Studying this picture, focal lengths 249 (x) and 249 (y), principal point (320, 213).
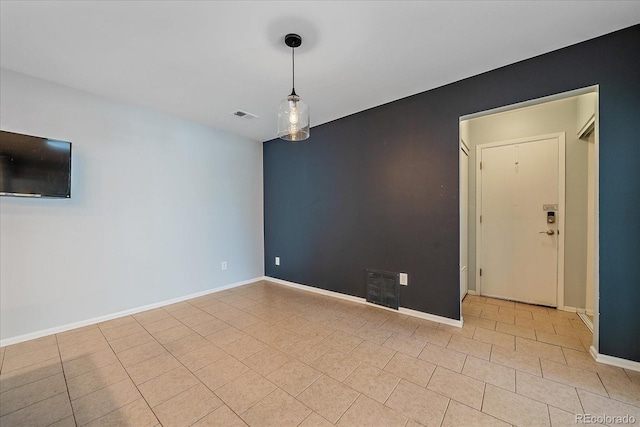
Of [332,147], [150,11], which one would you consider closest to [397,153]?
[332,147]

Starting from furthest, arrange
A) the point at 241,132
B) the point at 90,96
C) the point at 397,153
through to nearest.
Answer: the point at 241,132, the point at 397,153, the point at 90,96

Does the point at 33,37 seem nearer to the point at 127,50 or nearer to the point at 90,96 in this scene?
the point at 127,50

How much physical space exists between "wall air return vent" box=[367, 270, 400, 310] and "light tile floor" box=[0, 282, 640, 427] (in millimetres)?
224

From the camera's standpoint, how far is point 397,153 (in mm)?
3010

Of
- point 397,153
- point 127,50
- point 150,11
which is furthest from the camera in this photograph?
point 397,153

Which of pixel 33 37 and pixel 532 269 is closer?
pixel 33 37

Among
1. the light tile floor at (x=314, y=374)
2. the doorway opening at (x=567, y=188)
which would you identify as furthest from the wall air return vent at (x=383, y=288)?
the doorway opening at (x=567, y=188)

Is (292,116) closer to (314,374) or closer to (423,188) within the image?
(423,188)

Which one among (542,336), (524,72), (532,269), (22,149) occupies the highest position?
(524,72)

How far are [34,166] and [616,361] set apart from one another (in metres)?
5.20

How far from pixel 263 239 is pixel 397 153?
2.85 meters

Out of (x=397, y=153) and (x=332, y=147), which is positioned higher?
(x=332, y=147)

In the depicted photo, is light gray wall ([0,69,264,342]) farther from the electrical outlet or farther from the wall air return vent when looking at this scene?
the electrical outlet

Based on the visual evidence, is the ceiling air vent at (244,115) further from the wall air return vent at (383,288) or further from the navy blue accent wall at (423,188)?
the wall air return vent at (383,288)
